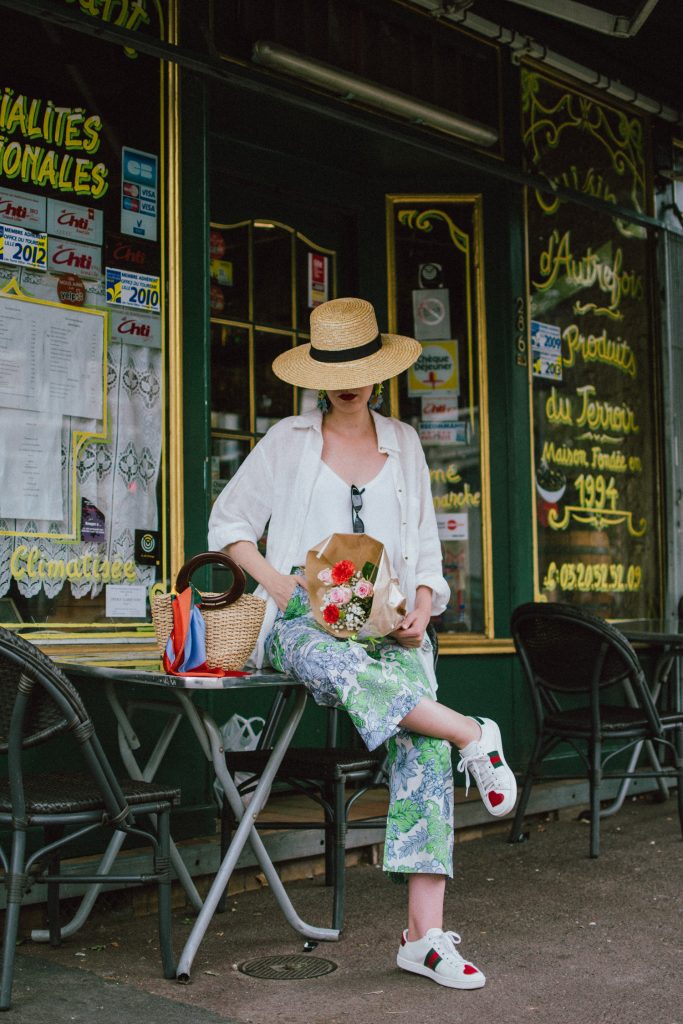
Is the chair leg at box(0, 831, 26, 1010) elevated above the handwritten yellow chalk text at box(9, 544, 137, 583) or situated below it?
below

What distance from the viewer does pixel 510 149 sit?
6.50 meters

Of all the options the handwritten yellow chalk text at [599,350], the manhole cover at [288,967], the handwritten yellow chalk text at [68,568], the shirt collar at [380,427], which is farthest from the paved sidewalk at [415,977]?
the handwritten yellow chalk text at [599,350]

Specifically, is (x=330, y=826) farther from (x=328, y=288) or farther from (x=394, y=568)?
(x=328, y=288)

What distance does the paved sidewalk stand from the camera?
3.23 meters

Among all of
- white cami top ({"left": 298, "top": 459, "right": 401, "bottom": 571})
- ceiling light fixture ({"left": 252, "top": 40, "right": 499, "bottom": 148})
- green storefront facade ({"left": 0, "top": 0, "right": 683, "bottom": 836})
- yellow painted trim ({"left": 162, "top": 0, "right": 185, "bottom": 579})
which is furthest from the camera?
ceiling light fixture ({"left": 252, "top": 40, "right": 499, "bottom": 148})

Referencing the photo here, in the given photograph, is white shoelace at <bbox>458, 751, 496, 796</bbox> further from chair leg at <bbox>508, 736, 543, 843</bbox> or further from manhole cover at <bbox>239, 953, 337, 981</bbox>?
chair leg at <bbox>508, 736, 543, 843</bbox>

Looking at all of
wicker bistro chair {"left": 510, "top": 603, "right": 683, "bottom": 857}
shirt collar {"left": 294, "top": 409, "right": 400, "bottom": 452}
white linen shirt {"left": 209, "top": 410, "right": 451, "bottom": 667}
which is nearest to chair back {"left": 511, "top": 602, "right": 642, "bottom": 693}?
wicker bistro chair {"left": 510, "top": 603, "right": 683, "bottom": 857}

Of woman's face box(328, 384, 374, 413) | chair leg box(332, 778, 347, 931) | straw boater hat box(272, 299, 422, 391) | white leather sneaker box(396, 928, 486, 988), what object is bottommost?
white leather sneaker box(396, 928, 486, 988)

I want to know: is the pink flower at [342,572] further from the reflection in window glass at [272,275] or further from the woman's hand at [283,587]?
the reflection in window glass at [272,275]

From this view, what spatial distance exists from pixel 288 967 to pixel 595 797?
204cm

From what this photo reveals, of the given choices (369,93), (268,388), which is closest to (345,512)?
(268,388)

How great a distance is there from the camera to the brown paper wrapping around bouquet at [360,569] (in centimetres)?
349

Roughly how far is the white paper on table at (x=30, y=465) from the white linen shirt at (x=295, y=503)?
0.84 metres

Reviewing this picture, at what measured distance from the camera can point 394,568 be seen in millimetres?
3912
